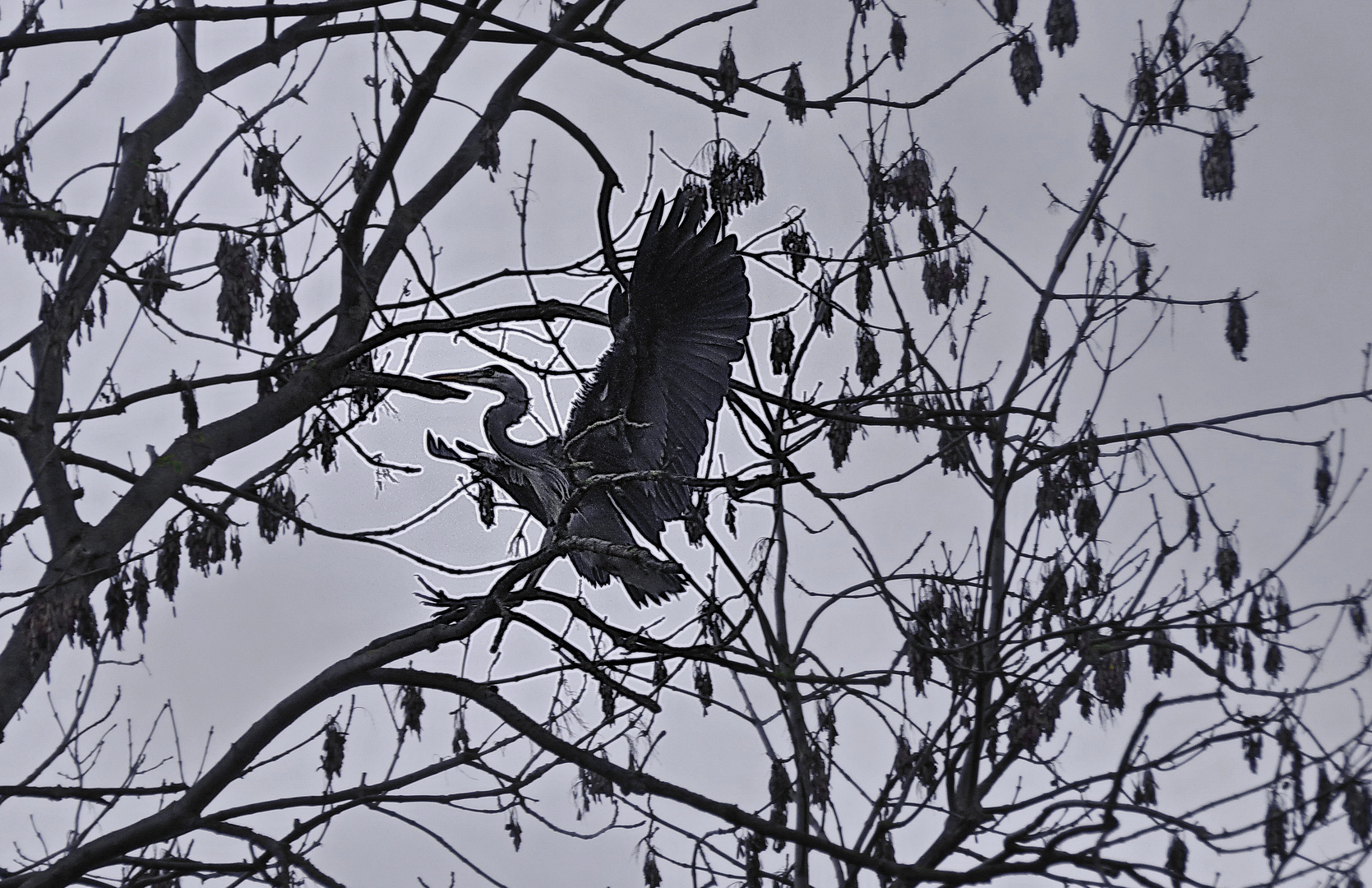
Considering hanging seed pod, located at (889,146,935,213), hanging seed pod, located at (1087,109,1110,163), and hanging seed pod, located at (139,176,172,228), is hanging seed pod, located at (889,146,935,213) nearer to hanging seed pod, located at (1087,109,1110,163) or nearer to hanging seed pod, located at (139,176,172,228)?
hanging seed pod, located at (1087,109,1110,163)

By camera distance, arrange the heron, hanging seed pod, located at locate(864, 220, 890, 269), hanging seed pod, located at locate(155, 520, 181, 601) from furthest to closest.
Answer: hanging seed pod, located at locate(864, 220, 890, 269)
hanging seed pod, located at locate(155, 520, 181, 601)
the heron

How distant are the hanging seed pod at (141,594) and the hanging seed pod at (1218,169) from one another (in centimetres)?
466

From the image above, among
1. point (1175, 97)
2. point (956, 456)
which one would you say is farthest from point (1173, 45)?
point (956, 456)

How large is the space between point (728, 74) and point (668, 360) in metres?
1.49

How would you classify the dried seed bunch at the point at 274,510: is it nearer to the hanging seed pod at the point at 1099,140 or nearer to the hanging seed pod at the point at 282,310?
the hanging seed pod at the point at 282,310

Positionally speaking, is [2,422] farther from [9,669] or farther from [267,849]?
[267,849]

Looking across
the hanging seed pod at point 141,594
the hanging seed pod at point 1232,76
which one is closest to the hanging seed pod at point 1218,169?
the hanging seed pod at point 1232,76

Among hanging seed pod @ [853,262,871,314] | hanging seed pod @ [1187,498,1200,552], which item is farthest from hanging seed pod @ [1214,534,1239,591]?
hanging seed pod @ [853,262,871,314]

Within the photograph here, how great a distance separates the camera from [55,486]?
5020mm

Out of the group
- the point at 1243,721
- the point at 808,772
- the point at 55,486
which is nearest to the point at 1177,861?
the point at 1243,721

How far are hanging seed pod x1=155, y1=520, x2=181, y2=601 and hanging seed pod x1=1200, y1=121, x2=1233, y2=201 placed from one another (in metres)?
4.51

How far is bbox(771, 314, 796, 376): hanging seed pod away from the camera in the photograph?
204 inches

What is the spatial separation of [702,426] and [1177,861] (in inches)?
95.3

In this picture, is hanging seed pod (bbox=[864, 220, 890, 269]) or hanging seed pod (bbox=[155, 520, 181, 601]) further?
hanging seed pod (bbox=[864, 220, 890, 269])
